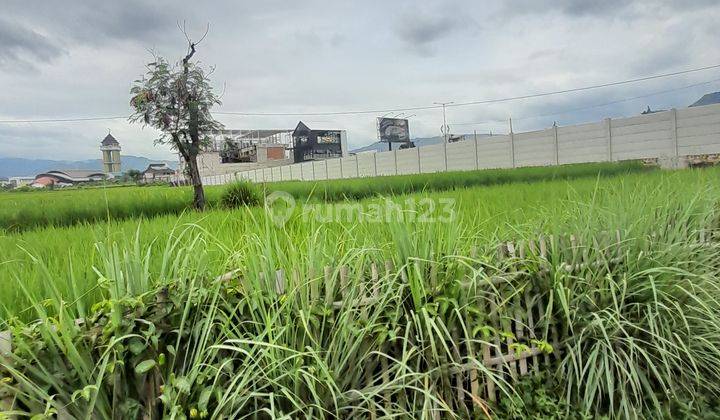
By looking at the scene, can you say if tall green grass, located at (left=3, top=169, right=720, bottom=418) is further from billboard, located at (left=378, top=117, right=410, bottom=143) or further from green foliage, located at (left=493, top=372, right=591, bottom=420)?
billboard, located at (left=378, top=117, right=410, bottom=143)

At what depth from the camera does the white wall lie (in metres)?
13.1

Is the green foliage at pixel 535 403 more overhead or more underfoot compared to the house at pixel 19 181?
more underfoot

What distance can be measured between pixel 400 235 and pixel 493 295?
548mm

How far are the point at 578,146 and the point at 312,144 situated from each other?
4105 centimetres

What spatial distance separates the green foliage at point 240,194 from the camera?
7219mm

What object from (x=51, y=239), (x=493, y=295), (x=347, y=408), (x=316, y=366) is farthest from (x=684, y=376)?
(x=51, y=239)

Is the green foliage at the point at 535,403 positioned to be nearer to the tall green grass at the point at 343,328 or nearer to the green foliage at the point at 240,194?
the tall green grass at the point at 343,328

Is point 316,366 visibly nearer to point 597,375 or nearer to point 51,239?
point 597,375

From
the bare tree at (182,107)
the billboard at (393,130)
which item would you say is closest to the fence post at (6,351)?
the bare tree at (182,107)

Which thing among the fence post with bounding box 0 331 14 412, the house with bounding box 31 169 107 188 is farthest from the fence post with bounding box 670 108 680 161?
the house with bounding box 31 169 107 188

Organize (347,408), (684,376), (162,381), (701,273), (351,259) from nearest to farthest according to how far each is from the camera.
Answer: (162,381) < (347,408) < (351,259) < (684,376) < (701,273)

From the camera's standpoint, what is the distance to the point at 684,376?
2.00 m

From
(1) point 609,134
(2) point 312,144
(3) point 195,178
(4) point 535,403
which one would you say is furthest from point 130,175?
(2) point 312,144

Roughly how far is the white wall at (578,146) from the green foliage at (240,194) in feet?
1.93
